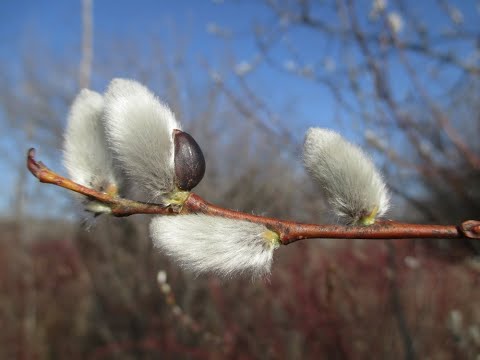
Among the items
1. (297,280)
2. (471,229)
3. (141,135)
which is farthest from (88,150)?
(297,280)

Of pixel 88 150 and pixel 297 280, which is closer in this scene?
pixel 88 150

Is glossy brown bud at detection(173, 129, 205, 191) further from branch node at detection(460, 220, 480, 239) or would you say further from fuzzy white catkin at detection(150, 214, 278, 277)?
branch node at detection(460, 220, 480, 239)

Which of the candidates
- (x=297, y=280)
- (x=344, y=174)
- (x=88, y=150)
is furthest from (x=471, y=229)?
(x=297, y=280)

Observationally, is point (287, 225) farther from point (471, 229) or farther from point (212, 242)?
point (471, 229)

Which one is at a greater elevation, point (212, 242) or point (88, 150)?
point (88, 150)

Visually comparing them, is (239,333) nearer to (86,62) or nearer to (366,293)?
(366,293)
